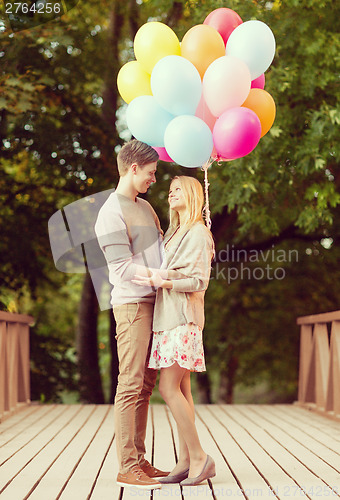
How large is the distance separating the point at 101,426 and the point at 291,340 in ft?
22.8

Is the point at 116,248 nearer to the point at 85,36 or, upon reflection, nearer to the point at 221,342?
the point at 85,36

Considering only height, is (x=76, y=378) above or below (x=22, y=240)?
below

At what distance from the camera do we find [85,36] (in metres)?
8.80

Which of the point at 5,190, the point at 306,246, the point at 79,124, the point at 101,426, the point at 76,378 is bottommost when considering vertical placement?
the point at 76,378

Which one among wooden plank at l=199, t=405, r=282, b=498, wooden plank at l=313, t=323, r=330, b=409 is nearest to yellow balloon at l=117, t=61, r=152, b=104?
wooden plank at l=199, t=405, r=282, b=498

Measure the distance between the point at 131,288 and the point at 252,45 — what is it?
1403 mm

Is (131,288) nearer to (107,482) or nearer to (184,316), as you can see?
(184,316)

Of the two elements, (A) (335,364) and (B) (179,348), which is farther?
(A) (335,364)

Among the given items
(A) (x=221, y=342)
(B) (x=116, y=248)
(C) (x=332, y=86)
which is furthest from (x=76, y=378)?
(B) (x=116, y=248)

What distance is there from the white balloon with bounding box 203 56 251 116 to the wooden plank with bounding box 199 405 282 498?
6.05 feet

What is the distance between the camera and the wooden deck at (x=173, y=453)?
3240 mm

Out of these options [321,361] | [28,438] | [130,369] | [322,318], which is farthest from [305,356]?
[130,369]

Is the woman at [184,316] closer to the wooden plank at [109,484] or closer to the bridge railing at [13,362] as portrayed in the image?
the wooden plank at [109,484]

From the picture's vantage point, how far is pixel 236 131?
→ 3.41 meters
